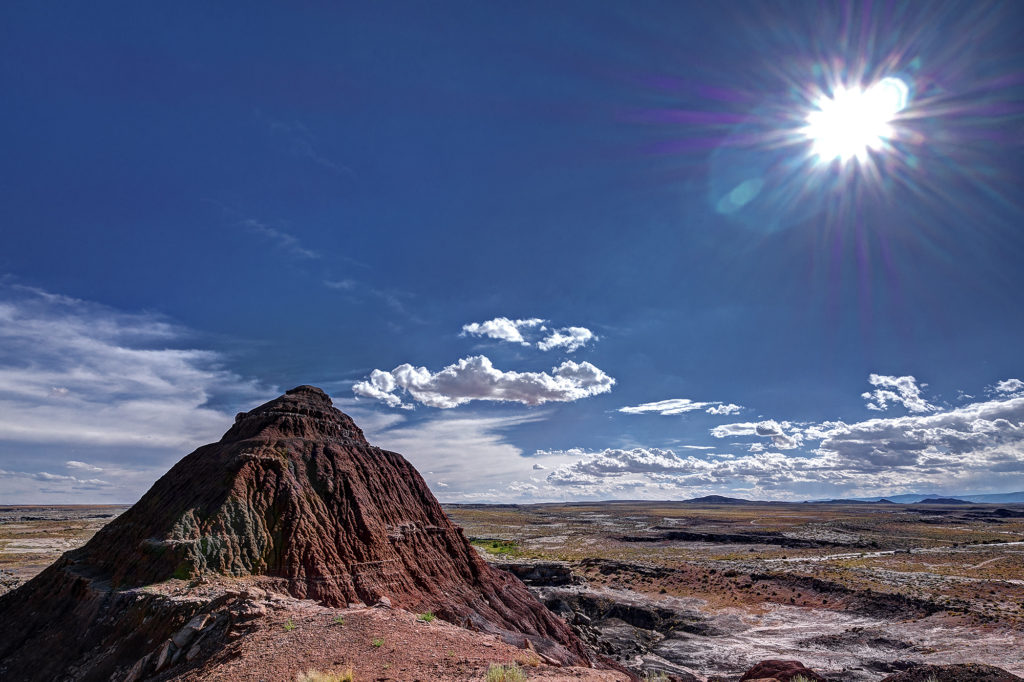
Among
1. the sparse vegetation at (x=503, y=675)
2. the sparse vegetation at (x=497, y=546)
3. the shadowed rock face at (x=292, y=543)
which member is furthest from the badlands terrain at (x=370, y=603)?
the sparse vegetation at (x=497, y=546)

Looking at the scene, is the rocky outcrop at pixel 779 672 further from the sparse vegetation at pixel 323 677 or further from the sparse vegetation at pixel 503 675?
the sparse vegetation at pixel 323 677

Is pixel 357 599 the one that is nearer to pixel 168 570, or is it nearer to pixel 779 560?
pixel 168 570

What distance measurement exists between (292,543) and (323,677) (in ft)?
54.2

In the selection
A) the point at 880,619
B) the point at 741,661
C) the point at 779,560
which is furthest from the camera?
the point at 779,560

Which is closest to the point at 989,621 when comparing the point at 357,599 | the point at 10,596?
the point at 357,599

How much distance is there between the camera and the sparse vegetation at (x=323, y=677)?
11.6m

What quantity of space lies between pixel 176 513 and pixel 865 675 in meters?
43.2

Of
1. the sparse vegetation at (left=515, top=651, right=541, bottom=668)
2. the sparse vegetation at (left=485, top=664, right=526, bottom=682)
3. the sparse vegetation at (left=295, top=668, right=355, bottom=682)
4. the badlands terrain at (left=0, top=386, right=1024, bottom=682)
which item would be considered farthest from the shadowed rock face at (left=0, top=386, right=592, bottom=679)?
the sparse vegetation at (left=485, top=664, right=526, bottom=682)

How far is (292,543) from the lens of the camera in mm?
A: 26359

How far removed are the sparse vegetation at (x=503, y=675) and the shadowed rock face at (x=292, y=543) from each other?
52.7 feet

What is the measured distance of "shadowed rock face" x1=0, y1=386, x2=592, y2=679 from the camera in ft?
79.1

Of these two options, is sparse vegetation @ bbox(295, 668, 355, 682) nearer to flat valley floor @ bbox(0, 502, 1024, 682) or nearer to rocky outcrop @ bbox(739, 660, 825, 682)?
rocky outcrop @ bbox(739, 660, 825, 682)

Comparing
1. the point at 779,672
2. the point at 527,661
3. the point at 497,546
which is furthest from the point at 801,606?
the point at 497,546

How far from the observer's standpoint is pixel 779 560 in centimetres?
8475
